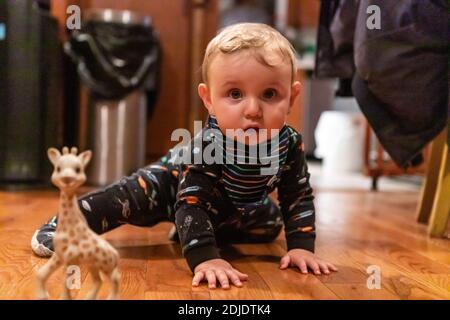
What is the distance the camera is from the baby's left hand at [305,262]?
998 millimetres

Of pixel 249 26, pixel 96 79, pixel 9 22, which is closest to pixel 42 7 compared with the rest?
pixel 9 22

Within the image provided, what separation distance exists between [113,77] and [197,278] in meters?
1.66

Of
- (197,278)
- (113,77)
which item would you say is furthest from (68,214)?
(113,77)

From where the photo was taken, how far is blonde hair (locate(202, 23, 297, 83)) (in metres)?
0.91

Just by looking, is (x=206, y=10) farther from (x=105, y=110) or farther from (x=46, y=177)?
(x=46, y=177)

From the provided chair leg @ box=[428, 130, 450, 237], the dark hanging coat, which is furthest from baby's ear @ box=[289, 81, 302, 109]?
chair leg @ box=[428, 130, 450, 237]

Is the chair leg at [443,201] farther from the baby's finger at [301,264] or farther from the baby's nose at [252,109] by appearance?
the baby's nose at [252,109]

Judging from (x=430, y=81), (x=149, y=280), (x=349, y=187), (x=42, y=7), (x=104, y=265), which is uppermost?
(x=42, y=7)

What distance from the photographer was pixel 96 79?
2.38 m

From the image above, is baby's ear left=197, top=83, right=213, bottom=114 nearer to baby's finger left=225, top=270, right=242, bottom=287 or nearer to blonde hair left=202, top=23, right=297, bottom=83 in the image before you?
blonde hair left=202, top=23, right=297, bottom=83

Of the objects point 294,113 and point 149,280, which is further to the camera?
point 294,113

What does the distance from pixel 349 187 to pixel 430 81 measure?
1.37 metres

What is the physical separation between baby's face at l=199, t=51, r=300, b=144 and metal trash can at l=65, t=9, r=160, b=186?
153cm

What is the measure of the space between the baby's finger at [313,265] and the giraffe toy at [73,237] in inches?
15.8
